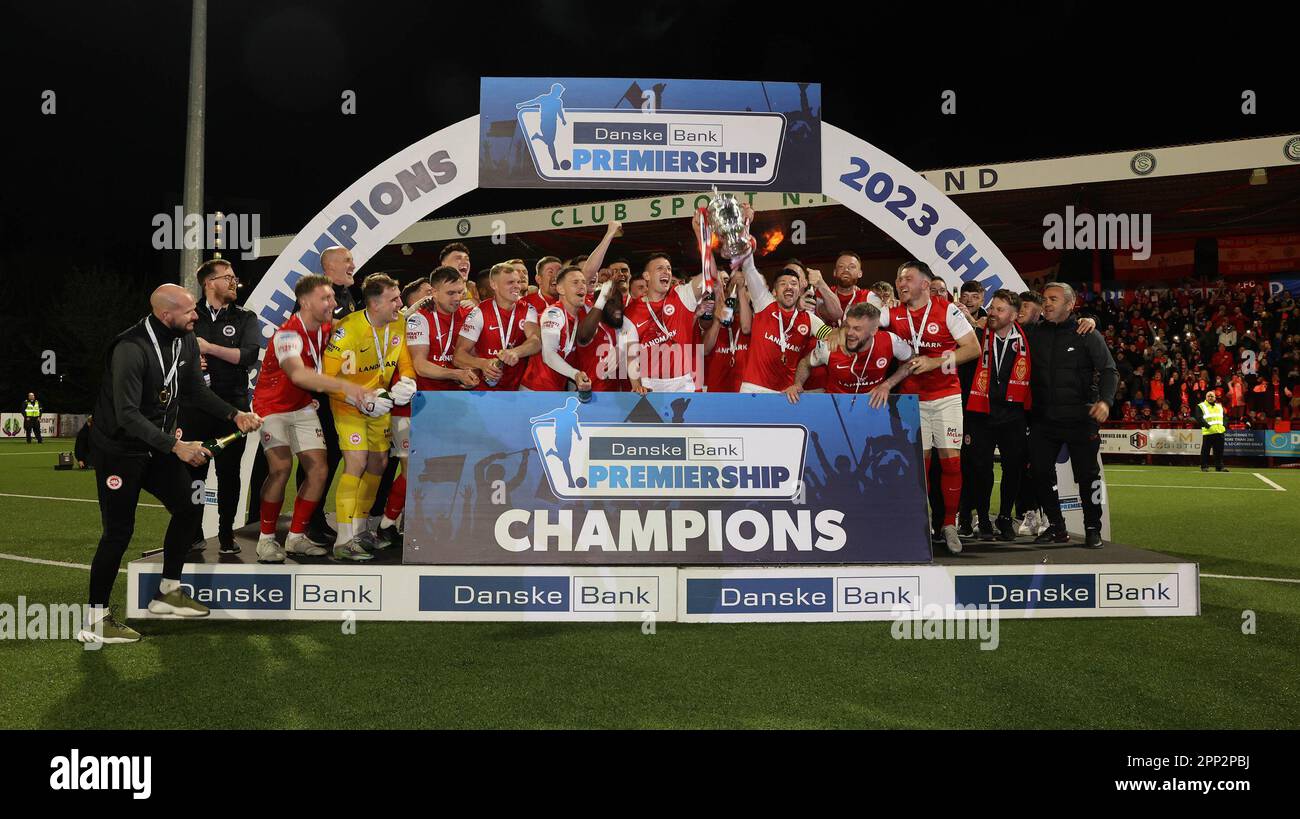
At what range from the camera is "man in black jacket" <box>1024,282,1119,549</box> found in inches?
267

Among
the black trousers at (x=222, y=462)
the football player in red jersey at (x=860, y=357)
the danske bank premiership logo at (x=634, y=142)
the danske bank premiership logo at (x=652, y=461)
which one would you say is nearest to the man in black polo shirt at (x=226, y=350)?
the black trousers at (x=222, y=462)

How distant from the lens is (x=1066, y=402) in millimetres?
6859

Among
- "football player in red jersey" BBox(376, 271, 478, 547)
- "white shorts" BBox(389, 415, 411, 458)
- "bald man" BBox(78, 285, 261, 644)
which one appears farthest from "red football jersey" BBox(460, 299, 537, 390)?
"bald man" BBox(78, 285, 261, 644)

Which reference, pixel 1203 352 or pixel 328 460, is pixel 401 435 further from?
pixel 1203 352

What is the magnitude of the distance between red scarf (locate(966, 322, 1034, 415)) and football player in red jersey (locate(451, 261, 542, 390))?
361 centimetres

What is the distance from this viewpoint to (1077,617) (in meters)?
5.71

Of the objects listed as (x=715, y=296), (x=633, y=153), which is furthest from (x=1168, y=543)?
(x=633, y=153)

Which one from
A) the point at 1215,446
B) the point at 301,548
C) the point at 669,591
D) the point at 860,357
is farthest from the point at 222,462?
the point at 1215,446

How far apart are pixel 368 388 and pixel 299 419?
1.78ft

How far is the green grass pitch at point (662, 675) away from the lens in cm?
383

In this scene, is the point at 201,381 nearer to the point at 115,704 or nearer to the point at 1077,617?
the point at 115,704

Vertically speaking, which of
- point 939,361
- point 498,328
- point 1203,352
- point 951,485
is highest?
point 1203,352

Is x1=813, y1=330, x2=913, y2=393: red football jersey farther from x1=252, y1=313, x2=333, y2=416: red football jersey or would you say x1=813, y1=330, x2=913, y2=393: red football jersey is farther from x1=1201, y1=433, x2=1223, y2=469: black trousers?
x1=1201, y1=433, x2=1223, y2=469: black trousers

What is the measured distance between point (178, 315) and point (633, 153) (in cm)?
357
